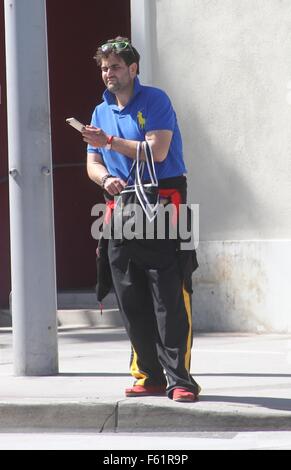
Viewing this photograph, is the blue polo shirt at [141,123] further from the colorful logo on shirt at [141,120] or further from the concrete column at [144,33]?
the concrete column at [144,33]

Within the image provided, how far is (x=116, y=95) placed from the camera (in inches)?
282

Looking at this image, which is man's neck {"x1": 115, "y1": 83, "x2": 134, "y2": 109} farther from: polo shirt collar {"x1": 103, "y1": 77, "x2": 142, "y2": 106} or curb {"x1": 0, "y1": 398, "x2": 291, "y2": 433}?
curb {"x1": 0, "y1": 398, "x2": 291, "y2": 433}

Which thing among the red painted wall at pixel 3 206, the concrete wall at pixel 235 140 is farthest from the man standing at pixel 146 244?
the red painted wall at pixel 3 206

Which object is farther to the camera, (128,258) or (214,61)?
(214,61)

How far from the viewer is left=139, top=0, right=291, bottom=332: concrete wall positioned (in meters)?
10.2

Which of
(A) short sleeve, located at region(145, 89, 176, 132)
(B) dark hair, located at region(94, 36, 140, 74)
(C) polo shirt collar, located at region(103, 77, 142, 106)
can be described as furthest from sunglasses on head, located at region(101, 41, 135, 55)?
(A) short sleeve, located at region(145, 89, 176, 132)

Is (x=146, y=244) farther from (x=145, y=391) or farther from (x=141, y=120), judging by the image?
(x=145, y=391)

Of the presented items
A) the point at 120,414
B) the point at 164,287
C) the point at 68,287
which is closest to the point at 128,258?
the point at 164,287

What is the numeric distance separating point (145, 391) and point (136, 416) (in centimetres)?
32

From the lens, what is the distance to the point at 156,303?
7.07 metres

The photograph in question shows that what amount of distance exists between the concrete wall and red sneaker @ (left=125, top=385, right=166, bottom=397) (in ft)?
10.3

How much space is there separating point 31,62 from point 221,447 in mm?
3052

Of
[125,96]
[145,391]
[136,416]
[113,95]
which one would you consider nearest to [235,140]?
[113,95]
